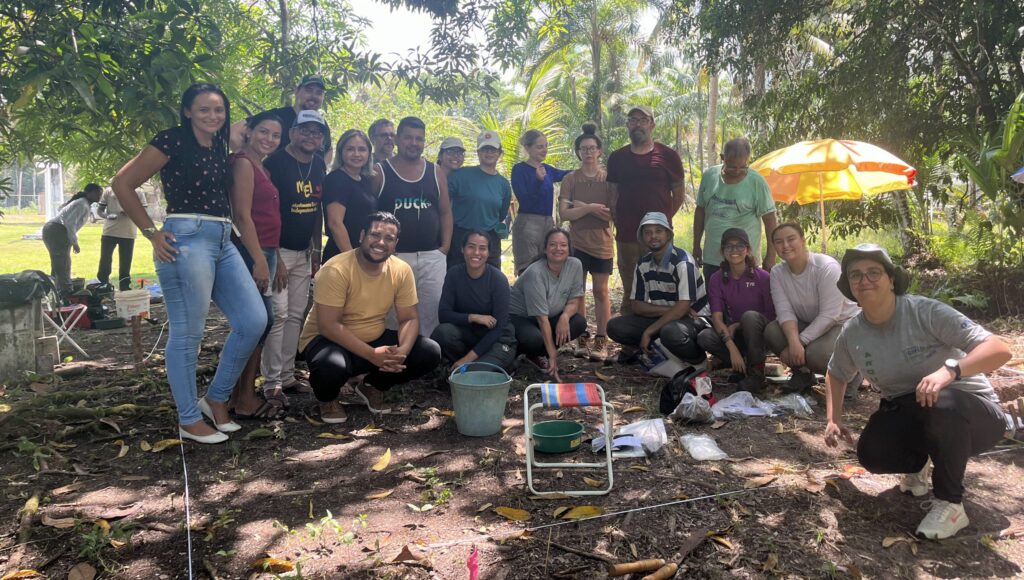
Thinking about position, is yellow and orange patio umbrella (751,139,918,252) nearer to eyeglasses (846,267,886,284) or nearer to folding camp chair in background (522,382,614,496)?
eyeglasses (846,267,886,284)

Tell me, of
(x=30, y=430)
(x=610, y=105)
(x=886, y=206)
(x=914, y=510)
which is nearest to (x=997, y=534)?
(x=914, y=510)

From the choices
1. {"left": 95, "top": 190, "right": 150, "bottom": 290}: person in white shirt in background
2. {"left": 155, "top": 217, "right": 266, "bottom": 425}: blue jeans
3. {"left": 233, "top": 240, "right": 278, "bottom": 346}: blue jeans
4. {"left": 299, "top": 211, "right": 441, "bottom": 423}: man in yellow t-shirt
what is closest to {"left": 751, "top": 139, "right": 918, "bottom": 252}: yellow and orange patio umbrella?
{"left": 299, "top": 211, "right": 441, "bottom": 423}: man in yellow t-shirt

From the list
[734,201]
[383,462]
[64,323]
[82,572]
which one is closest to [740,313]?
[734,201]

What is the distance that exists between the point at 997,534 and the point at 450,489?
2.55 meters

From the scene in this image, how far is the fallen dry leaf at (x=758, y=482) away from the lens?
3.40m

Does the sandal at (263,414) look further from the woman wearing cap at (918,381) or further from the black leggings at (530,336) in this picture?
the woman wearing cap at (918,381)

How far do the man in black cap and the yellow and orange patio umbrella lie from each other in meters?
3.79

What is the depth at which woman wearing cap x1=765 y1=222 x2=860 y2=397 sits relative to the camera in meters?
4.72

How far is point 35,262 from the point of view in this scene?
14.6m

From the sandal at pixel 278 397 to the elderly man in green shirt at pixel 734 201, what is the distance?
361 cm

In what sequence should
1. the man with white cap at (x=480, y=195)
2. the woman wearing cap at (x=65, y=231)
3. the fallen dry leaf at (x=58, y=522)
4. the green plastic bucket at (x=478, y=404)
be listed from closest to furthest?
the fallen dry leaf at (x=58, y=522) < the green plastic bucket at (x=478, y=404) < the man with white cap at (x=480, y=195) < the woman wearing cap at (x=65, y=231)

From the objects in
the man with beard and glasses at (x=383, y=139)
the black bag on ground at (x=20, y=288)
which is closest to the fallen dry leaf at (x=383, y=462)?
the man with beard and glasses at (x=383, y=139)

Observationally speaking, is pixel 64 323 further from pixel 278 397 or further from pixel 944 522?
pixel 944 522

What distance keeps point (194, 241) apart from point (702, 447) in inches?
126
